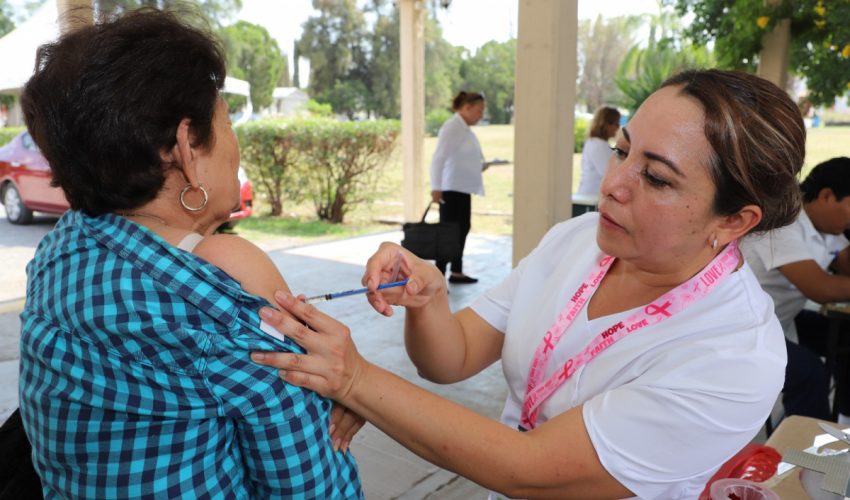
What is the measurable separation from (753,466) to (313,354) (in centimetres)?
115

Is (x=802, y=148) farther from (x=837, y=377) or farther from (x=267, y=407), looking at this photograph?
(x=837, y=377)

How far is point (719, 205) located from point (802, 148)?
7.4 inches

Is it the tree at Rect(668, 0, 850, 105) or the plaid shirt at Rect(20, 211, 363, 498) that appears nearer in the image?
the plaid shirt at Rect(20, 211, 363, 498)

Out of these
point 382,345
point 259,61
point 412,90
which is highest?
point 259,61

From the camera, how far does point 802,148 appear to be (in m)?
1.24

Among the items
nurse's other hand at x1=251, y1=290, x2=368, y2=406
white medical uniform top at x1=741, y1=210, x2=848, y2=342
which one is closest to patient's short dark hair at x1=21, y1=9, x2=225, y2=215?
nurse's other hand at x1=251, y1=290, x2=368, y2=406

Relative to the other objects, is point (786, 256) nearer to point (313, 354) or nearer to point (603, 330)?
point (603, 330)

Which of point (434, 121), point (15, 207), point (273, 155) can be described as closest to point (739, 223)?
point (273, 155)

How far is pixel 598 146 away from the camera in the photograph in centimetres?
698

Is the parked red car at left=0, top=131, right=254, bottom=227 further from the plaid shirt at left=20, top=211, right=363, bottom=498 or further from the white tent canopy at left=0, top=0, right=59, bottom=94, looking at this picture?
the plaid shirt at left=20, top=211, right=363, bottom=498

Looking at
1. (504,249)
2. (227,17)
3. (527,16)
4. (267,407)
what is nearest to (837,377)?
(527,16)

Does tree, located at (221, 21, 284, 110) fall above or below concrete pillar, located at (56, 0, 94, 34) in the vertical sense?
above

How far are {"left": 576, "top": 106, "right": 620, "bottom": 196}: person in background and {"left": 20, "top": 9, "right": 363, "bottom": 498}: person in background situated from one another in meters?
6.21

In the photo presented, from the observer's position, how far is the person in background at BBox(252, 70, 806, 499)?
45.5 inches
